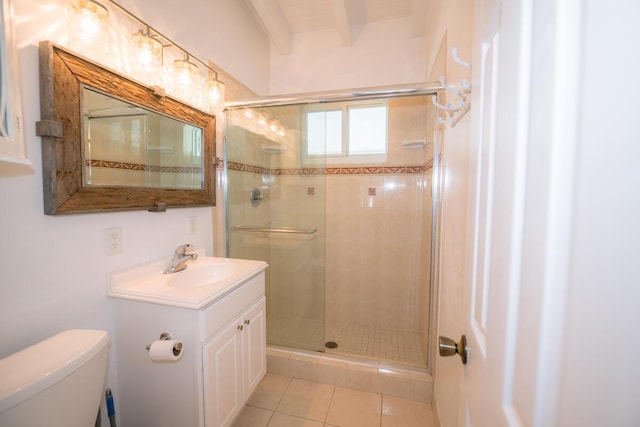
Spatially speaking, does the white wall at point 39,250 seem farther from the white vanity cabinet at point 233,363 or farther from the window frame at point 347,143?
the window frame at point 347,143

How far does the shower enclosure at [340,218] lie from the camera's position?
218 cm

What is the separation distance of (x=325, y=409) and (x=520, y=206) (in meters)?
1.85

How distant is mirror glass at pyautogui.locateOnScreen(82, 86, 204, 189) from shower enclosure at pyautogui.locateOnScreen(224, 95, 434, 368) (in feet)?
1.41

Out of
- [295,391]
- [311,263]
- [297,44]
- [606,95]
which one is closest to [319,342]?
[295,391]

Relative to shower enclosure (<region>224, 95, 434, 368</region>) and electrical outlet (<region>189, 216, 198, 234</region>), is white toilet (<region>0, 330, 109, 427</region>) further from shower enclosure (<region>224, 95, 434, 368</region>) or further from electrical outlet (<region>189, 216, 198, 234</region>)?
shower enclosure (<region>224, 95, 434, 368</region>)

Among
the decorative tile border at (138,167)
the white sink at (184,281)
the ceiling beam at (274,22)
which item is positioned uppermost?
the ceiling beam at (274,22)

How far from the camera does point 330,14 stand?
2412 mm

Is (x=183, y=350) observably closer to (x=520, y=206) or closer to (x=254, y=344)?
(x=254, y=344)

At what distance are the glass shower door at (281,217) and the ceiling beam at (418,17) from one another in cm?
127

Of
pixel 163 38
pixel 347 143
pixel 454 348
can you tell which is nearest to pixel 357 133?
pixel 347 143

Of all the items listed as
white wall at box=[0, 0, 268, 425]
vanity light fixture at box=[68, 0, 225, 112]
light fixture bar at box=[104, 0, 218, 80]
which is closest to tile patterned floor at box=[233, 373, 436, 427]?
white wall at box=[0, 0, 268, 425]

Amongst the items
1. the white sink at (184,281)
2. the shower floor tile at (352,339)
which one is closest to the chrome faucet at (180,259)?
the white sink at (184,281)

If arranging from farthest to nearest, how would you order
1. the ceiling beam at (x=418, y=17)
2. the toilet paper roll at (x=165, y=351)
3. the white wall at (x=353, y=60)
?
the white wall at (x=353, y=60), the ceiling beam at (x=418, y=17), the toilet paper roll at (x=165, y=351)

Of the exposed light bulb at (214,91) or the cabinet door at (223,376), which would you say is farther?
the exposed light bulb at (214,91)
